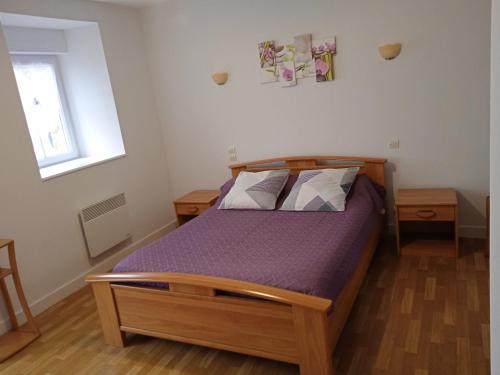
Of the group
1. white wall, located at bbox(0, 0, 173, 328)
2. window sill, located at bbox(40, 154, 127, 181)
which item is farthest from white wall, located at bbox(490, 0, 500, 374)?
window sill, located at bbox(40, 154, 127, 181)

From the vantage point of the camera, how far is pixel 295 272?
7.20 ft

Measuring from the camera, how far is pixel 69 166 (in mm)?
3660

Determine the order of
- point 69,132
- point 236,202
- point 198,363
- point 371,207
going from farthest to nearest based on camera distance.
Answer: point 69,132, point 236,202, point 371,207, point 198,363

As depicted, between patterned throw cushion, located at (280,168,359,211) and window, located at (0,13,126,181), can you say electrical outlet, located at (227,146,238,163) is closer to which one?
patterned throw cushion, located at (280,168,359,211)

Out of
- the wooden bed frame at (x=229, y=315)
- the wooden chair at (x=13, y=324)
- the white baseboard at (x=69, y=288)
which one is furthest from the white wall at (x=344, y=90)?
the wooden chair at (x=13, y=324)

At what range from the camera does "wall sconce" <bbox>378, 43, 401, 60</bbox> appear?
10.4ft

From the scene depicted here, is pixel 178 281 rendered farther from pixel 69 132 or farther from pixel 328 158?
pixel 69 132

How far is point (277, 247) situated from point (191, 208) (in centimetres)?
163

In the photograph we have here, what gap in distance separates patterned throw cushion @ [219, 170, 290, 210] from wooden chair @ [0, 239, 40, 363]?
1.60 meters

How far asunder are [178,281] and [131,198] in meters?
2.01

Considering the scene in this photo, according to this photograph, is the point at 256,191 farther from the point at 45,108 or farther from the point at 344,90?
the point at 45,108

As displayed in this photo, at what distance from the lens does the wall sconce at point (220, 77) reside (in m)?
3.87

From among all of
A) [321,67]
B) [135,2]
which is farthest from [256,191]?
[135,2]

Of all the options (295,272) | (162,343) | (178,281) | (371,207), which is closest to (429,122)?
(371,207)
